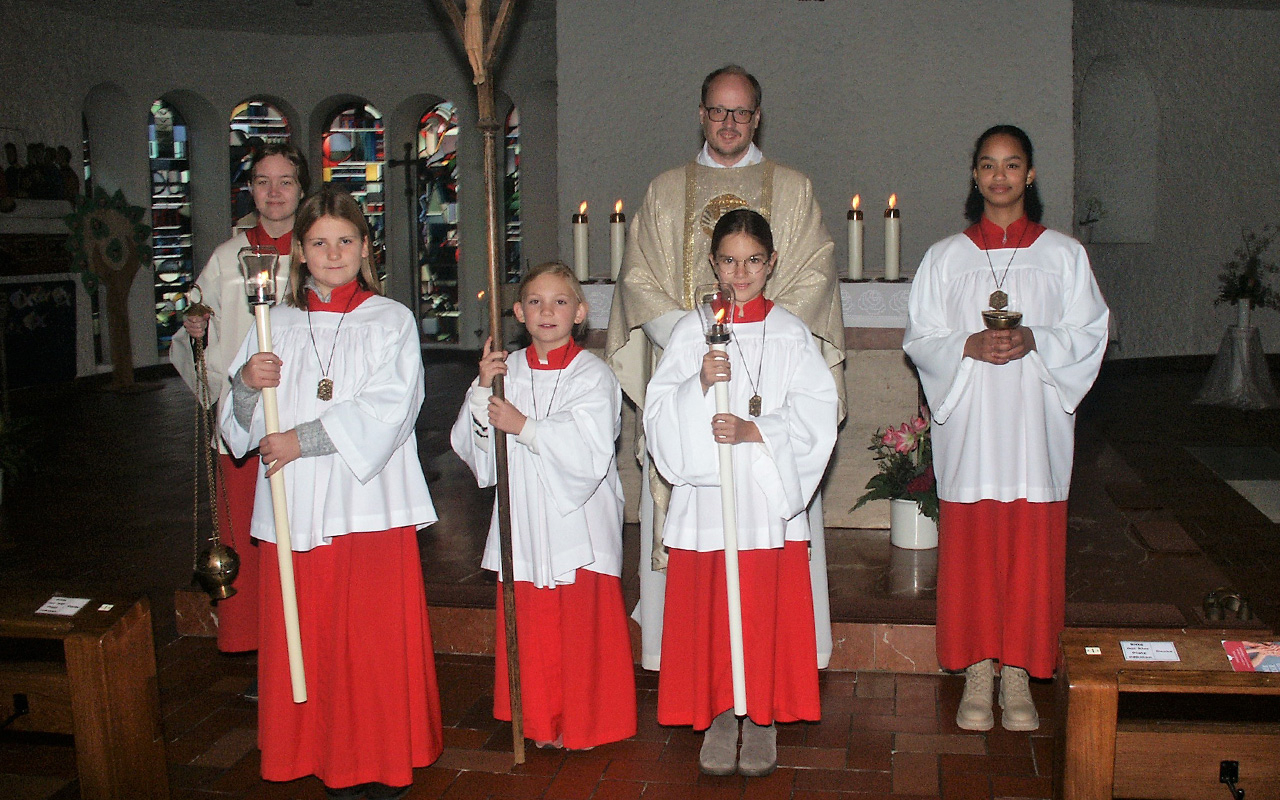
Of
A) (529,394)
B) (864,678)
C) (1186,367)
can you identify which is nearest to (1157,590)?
(864,678)

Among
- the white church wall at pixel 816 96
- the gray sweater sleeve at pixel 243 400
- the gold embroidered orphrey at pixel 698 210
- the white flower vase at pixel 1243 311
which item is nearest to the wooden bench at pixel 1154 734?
the gold embroidered orphrey at pixel 698 210

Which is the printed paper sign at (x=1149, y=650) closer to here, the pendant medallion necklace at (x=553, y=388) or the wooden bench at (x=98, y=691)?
the pendant medallion necklace at (x=553, y=388)

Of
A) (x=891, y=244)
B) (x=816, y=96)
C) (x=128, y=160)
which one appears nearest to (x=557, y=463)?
(x=891, y=244)

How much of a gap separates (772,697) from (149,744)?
63.8 inches

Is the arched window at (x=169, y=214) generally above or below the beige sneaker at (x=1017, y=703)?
above

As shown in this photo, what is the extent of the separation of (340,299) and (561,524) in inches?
33.9

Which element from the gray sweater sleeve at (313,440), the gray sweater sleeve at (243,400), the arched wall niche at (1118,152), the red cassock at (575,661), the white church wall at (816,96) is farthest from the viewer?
the arched wall niche at (1118,152)

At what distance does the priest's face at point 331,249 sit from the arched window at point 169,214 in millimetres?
11165

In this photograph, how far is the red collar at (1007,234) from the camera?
3570mm

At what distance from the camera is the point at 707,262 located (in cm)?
405

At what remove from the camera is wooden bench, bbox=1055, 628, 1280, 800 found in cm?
254

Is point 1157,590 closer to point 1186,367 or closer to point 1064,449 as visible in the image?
point 1064,449

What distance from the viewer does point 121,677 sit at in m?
2.78

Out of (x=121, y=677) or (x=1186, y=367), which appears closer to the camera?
(x=121, y=677)
